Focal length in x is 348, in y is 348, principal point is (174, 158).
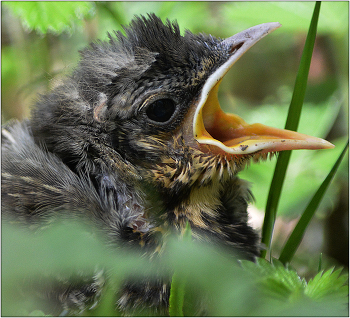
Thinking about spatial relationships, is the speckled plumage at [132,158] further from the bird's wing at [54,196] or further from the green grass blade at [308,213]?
the green grass blade at [308,213]

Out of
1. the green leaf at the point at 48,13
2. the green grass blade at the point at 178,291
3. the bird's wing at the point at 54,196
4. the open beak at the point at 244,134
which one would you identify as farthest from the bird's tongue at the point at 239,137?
the green leaf at the point at 48,13

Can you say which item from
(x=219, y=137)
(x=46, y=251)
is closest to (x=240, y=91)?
(x=219, y=137)

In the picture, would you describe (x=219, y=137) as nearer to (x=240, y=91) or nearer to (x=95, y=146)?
(x=95, y=146)

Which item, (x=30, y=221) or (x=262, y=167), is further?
(x=262, y=167)

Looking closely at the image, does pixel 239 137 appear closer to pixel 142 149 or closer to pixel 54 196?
pixel 142 149

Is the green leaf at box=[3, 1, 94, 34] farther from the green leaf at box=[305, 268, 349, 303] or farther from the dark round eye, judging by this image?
the green leaf at box=[305, 268, 349, 303]

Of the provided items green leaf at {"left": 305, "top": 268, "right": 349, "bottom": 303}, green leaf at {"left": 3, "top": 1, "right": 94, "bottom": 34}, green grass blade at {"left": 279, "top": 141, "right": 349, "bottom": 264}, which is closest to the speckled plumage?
green grass blade at {"left": 279, "top": 141, "right": 349, "bottom": 264}
